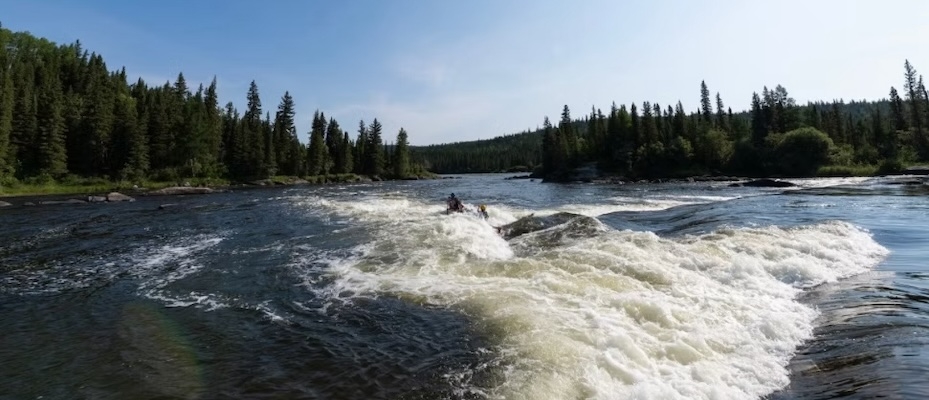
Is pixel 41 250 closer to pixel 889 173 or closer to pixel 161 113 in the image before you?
pixel 161 113

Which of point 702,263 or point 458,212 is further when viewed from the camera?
point 458,212

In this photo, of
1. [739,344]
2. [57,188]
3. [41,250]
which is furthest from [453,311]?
[57,188]

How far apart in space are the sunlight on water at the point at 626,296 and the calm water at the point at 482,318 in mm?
53

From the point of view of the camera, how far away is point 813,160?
81188 millimetres

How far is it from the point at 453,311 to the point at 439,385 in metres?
3.41

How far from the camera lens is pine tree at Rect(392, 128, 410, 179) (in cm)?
13025

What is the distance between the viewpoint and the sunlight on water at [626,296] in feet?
23.4

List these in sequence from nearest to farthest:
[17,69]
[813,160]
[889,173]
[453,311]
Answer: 1. [453,311]
2. [889,173]
3. [813,160]
4. [17,69]

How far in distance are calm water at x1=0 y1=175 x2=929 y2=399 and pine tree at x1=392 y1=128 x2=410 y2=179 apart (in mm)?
111864

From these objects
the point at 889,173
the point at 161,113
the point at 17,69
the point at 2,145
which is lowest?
the point at 889,173

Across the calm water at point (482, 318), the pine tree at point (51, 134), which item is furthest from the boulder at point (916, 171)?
the pine tree at point (51, 134)

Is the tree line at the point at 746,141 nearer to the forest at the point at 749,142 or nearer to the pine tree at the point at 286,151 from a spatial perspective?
the forest at the point at 749,142

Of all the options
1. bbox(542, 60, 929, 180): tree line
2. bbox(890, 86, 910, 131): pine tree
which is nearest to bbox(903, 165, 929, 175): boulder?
bbox(542, 60, 929, 180): tree line

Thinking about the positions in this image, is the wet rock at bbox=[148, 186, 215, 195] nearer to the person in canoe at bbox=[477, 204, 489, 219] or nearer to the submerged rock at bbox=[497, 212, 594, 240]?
the person in canoe at bbox=[477, 204, 489, 219]
